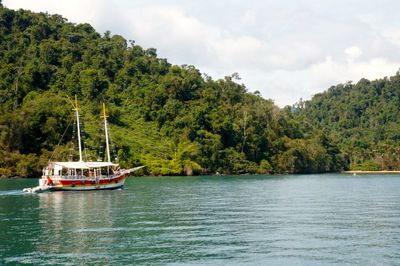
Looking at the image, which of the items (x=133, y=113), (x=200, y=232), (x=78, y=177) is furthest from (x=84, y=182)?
(x=133, y=113)

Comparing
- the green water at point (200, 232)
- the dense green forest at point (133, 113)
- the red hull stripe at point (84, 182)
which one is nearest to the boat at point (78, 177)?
the red hull stripe at point (84, 182)

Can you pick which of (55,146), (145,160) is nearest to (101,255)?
(55,146)

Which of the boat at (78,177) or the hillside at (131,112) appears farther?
the hillside at (131,112)

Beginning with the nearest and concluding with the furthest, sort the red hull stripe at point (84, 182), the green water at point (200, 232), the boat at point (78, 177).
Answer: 1. the green water at point (200, 232)
2. the boat at point (78, 177)
3. the red hull stripe at point (84, 182)

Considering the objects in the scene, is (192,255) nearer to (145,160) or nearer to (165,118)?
(145,160)

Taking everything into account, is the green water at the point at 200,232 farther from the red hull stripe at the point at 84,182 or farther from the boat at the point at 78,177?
the red hull stripe at the point at 84,182

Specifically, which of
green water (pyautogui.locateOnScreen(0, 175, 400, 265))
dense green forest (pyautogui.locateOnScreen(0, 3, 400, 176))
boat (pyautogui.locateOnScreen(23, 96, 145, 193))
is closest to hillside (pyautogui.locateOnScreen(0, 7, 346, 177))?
dense green forest (pyautogui.locateOnScreen(0, 3, 400, 176))

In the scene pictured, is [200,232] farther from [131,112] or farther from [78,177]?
[131,112]

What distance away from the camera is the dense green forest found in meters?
123

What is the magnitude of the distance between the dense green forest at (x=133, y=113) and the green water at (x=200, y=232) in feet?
200

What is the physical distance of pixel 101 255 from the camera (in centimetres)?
3155

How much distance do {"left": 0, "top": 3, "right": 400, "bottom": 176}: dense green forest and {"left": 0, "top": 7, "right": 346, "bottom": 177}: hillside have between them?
10.8 inches

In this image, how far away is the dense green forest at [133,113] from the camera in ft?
404

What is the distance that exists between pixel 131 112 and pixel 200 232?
114 meters
